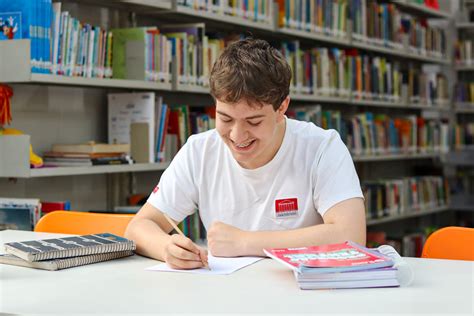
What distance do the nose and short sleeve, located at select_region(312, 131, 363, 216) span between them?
0.26 metres

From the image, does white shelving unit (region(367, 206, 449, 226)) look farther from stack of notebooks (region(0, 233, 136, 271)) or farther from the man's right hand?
the man's right hand

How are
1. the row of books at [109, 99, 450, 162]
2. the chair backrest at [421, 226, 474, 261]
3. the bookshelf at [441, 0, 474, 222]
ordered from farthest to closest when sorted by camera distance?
the bookshelf at [441, 0, 474, 222]
the row of books at [109, 99, 450, 162]
the chair backrest at [421, 226, 474, 261]

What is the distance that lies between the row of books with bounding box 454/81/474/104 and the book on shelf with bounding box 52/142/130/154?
423 centimetres

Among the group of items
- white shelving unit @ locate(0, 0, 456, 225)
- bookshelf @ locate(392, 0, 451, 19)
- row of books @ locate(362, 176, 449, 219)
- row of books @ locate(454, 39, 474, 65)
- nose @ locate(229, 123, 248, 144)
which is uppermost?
bookshelf @ locate(392, 0, 451, 19)

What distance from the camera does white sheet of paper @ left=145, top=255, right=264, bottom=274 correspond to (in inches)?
65.5

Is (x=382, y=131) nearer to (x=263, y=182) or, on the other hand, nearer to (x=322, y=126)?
(x=322, y=126)

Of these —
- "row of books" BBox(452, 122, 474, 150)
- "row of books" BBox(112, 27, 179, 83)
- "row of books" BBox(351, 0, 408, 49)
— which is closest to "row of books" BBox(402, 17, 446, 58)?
"row of books" BBox(351, 0, 408, 49)

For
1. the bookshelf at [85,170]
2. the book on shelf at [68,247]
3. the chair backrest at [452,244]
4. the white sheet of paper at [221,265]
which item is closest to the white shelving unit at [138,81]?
the bookshelf at [85,170]

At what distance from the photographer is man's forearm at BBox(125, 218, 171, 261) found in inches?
71.9

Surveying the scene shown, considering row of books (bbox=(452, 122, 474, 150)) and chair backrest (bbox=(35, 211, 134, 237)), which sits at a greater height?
row of books (bbox=(452, 122, 474, 150))

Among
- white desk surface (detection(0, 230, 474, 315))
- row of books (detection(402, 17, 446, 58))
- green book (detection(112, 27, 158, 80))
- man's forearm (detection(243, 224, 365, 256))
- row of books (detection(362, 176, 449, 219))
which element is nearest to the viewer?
white desk surface (detection(0, 230, 474, 315))

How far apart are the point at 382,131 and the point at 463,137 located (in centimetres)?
161

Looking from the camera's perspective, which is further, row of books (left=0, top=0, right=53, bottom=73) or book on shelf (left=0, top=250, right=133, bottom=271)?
row of books (left=0, top=0, right=53, bottom=73)

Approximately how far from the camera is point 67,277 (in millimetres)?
1643
